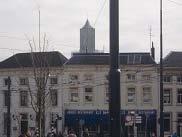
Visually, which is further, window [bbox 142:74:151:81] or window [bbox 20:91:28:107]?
window [bbox 20:91:28:107]

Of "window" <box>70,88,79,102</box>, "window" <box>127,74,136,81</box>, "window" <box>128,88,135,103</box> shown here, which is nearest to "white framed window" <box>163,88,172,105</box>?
"window" <box>128,88,135,103</box>

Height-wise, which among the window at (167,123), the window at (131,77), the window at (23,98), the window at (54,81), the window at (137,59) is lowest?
the window at (167,123)

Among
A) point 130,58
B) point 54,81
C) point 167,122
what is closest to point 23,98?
point 54,81

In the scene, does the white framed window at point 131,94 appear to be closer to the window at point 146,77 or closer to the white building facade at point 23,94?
the window at point 146,77

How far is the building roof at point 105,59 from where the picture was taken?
65.6 m

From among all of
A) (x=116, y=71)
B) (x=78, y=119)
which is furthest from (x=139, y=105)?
(x=116, y=71)

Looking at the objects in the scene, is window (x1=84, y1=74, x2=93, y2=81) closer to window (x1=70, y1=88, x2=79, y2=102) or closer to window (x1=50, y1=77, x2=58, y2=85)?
window (x1=70, y1=88, x2=79, y2=102)

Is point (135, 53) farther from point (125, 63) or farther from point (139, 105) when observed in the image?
point (139, 105)

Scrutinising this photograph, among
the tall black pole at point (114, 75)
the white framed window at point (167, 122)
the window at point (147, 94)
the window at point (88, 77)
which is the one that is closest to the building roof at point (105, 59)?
the window at point (88, 77)

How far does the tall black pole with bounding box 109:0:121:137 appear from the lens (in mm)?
7316

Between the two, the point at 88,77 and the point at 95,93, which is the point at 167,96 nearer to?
the point at 95,93

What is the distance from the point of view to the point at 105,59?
6638 centimetres

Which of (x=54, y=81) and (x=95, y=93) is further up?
(x=54, y=81)

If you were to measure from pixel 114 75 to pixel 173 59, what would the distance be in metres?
59.7
